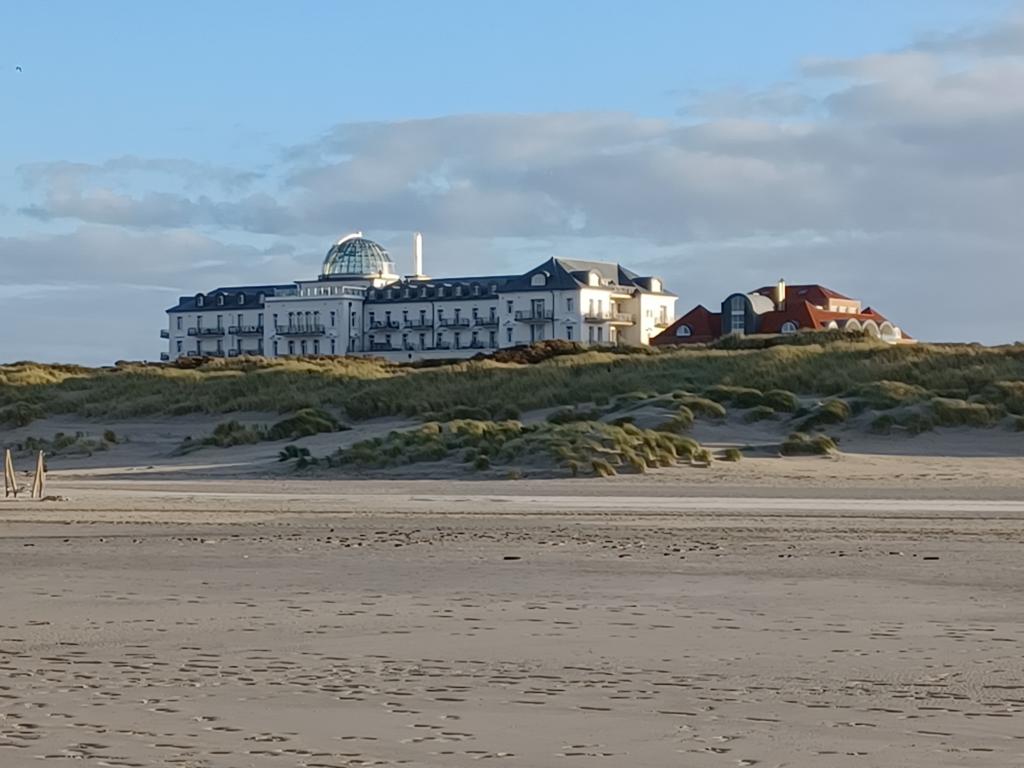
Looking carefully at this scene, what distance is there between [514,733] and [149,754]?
55.1 inches

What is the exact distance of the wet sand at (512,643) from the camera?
268 inches

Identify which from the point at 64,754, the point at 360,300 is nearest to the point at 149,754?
the point at 64,754

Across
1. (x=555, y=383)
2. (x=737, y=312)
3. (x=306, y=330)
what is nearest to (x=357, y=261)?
(x=306, y=330)

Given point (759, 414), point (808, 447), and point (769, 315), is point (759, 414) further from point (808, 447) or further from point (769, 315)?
Result: point (769, 315)

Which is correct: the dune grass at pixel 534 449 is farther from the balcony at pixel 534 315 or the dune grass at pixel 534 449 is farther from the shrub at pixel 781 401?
the balcony at pixel 534 315

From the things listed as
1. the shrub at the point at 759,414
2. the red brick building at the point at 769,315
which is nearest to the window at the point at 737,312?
the red brick building at the point at 769,315

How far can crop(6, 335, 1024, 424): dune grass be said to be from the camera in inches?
1511

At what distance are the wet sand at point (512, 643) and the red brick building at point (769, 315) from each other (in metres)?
72.2

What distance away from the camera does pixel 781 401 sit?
35.0 meters

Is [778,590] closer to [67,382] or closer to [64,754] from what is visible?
[64,754]

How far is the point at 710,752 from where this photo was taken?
6586 millimetres

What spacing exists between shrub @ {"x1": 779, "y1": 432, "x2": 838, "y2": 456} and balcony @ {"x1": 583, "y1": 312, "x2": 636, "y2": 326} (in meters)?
75.4

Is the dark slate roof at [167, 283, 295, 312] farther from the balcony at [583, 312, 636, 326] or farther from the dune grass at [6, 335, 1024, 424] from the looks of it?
the dune grass at [6, 335, 1024, 424]

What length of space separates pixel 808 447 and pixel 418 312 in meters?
84.4
